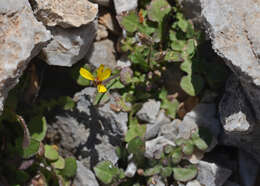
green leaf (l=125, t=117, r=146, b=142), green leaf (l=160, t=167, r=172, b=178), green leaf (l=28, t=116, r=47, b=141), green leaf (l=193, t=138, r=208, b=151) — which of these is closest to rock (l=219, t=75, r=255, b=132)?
green leaf (l=193, t=138, r=208, b=151)

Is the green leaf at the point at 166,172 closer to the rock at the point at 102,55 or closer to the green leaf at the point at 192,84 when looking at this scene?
the green leaf at the point at 192,84

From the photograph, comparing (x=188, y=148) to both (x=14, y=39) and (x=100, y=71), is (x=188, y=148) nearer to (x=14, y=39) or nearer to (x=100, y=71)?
(x=100, y=71)

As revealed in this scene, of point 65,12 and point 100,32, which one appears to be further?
point 100,32

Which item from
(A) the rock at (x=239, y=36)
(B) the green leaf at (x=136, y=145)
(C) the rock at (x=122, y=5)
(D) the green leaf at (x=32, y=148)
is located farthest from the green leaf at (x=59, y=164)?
(A) the rock at (x=239, y=36)

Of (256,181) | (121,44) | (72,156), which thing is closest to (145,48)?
(121,44)

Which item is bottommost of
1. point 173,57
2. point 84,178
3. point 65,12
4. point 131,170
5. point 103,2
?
point 84,178

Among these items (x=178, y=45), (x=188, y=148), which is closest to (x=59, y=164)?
(x=188, y=148)
